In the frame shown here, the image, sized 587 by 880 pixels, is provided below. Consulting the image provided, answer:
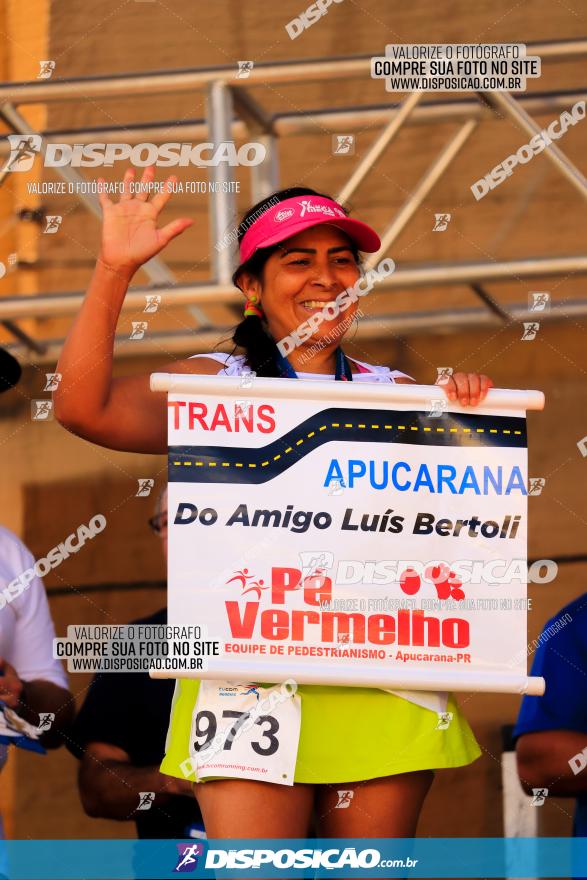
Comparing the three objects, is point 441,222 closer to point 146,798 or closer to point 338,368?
point 338,368

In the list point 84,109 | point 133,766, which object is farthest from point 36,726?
point 84,109

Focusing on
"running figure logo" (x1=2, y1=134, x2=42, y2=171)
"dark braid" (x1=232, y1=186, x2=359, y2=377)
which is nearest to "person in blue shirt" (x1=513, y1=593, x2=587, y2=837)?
"dark braid" (x1=232, y1=186, x2=359, y2=377)

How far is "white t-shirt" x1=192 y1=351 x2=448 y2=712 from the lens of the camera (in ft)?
9.11

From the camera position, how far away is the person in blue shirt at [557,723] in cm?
352

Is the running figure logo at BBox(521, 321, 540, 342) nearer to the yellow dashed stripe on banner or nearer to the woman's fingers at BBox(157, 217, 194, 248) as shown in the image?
the yellow dashed stripe on banner

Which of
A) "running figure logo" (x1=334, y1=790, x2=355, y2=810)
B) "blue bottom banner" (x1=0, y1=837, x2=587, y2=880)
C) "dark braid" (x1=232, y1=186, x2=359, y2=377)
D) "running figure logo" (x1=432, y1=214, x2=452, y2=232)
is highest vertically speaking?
"running figure logo" (x1=432, y1=214, x2=452, y2=232)

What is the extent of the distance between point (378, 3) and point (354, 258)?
6.85 feet

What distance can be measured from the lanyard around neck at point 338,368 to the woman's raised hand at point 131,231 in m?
0.36

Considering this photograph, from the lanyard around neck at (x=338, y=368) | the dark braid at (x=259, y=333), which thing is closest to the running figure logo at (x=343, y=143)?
the dark braid at (x=259, y=333)

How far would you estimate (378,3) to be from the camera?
4.82 m

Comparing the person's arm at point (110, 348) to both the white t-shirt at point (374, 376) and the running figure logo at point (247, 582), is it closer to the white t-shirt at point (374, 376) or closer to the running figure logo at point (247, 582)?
the white t-shirt at point (374, 376)

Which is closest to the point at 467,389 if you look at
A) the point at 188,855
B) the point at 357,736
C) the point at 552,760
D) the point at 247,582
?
the point at 247,582

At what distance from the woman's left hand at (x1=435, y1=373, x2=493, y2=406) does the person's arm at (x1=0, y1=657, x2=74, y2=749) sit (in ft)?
5.50

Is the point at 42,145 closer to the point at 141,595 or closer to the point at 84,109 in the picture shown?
the point at 84,109
